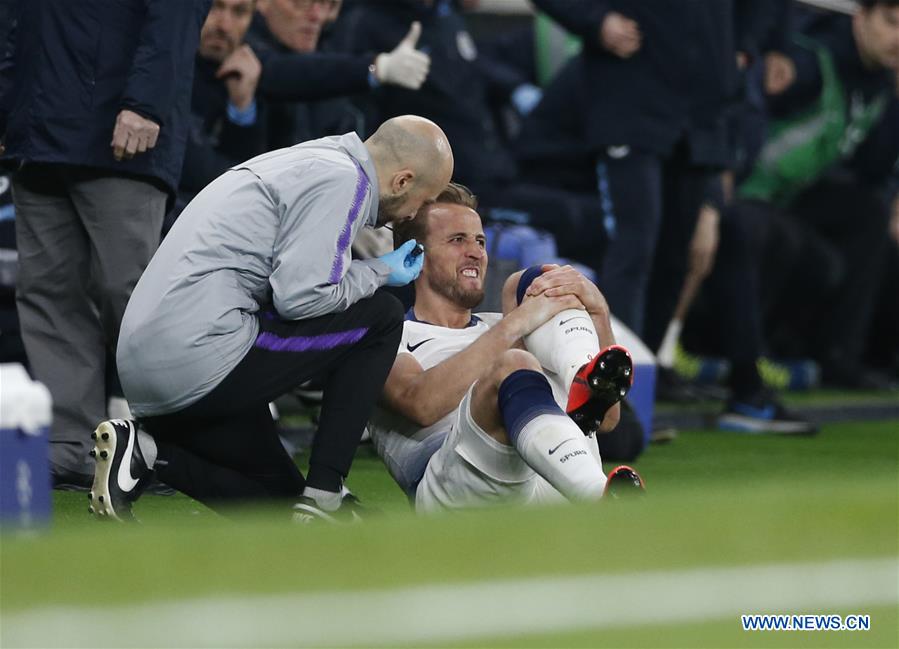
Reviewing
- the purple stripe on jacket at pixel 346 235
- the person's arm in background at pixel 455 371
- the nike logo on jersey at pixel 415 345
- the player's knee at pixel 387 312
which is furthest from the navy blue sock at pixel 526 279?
the purple stripe on jacket at pixel 346 235

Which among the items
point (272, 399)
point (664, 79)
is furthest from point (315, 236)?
point (664, 79)

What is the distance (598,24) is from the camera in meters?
7.33

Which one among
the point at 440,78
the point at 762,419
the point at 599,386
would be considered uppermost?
the point at 599,386

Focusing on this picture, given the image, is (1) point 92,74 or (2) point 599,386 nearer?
(2) point 599,386

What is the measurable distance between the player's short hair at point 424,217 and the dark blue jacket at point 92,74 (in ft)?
2.46

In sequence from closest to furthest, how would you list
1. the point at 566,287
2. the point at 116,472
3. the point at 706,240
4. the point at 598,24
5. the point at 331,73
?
1. the point at 116,472
2. the point at 566,287
3. the point at 331,73
4. the point at 598,24
5. the point at 706,240

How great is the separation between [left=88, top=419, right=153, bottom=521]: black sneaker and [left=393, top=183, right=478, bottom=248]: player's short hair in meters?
1.09

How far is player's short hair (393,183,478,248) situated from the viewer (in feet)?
15.8

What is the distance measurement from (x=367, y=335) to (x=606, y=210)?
3.51m

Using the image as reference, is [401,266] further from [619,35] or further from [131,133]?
[619,35]

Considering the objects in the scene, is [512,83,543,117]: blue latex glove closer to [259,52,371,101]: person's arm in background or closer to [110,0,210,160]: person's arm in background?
[259,52,371,101]: person's arm in background

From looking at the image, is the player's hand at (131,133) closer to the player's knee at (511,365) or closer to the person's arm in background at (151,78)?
the person's arm in background at (151,78)

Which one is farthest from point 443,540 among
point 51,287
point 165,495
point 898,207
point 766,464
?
point 898,207

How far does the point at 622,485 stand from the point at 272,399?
3.12ft
